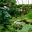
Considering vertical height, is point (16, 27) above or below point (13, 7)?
below

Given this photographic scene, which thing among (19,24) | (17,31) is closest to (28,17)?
(19,24)

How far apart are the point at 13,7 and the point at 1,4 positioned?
629 mm

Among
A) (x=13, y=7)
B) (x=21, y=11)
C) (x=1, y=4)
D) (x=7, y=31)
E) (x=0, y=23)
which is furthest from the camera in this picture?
(x=21, y=11)

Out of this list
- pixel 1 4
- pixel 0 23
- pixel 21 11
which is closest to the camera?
pixel 0 23

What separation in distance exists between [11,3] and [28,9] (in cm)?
105

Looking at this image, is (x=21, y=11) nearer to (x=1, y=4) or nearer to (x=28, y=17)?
(x=28, y=17)

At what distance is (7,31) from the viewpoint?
399cm

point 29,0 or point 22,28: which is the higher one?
point 29,0

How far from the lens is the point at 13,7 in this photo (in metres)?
5.14

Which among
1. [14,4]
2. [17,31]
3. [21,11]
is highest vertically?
[14,4]

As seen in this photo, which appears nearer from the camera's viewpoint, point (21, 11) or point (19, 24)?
point (19, 24)

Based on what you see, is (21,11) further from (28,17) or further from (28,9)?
(28,17)

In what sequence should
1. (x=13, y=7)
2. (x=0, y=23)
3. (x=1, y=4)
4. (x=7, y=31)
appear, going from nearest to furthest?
(x=7, y=31), (x=0, y=23), (x=1, y=4), (x=13, y=7)

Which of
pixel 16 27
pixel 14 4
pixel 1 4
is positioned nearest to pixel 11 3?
pixel 14 4
